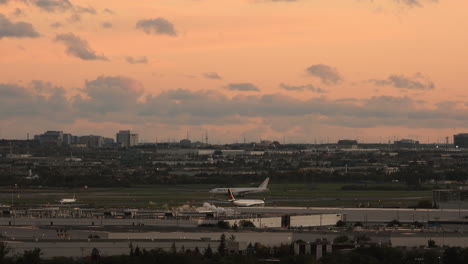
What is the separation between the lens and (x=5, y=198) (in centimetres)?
14362

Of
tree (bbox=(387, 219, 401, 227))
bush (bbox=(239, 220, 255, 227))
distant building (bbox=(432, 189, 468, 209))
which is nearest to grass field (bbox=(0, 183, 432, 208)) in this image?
distant building (bbox=(432, 189, 468, 209))

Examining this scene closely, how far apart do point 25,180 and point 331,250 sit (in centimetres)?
12009

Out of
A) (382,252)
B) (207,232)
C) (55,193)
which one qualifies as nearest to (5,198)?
(55,193)

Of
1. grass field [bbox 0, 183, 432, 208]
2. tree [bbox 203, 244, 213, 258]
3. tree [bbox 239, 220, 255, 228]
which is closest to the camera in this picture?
tree [bbox 203, 244, 213, 258]

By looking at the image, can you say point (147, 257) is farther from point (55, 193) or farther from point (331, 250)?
point (55, 193)

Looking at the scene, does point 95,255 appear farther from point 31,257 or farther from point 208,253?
point 208,253

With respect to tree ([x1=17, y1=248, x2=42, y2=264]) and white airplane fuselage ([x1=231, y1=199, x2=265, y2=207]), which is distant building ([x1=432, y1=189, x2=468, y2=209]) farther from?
tree ([x1=17, y1=248, x2=42, y2=264])

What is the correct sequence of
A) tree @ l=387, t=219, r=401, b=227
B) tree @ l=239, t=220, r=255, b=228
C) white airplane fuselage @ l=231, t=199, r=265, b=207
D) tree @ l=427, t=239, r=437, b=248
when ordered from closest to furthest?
tree @ l=427, t=239, r=437, b=248
tree @ l=239, t=220, r=255, b=228
tree @ l=387, t=219, r=401, b=227
white airplane fuselage @ l=231, t=199, r=265, b=207

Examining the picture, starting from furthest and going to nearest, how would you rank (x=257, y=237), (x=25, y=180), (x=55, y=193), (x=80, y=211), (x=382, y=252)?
(x=25, y=180) < (x=55, y=193) < (x=80, y=211) < (x=257, y=237) < (x=382, y=252)

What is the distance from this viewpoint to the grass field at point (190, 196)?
435 ft

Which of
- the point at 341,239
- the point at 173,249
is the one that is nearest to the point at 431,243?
the point at 341,239

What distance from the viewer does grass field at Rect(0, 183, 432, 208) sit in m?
132

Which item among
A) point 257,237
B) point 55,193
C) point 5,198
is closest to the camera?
point 257,237

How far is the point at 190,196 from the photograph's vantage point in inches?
5930
